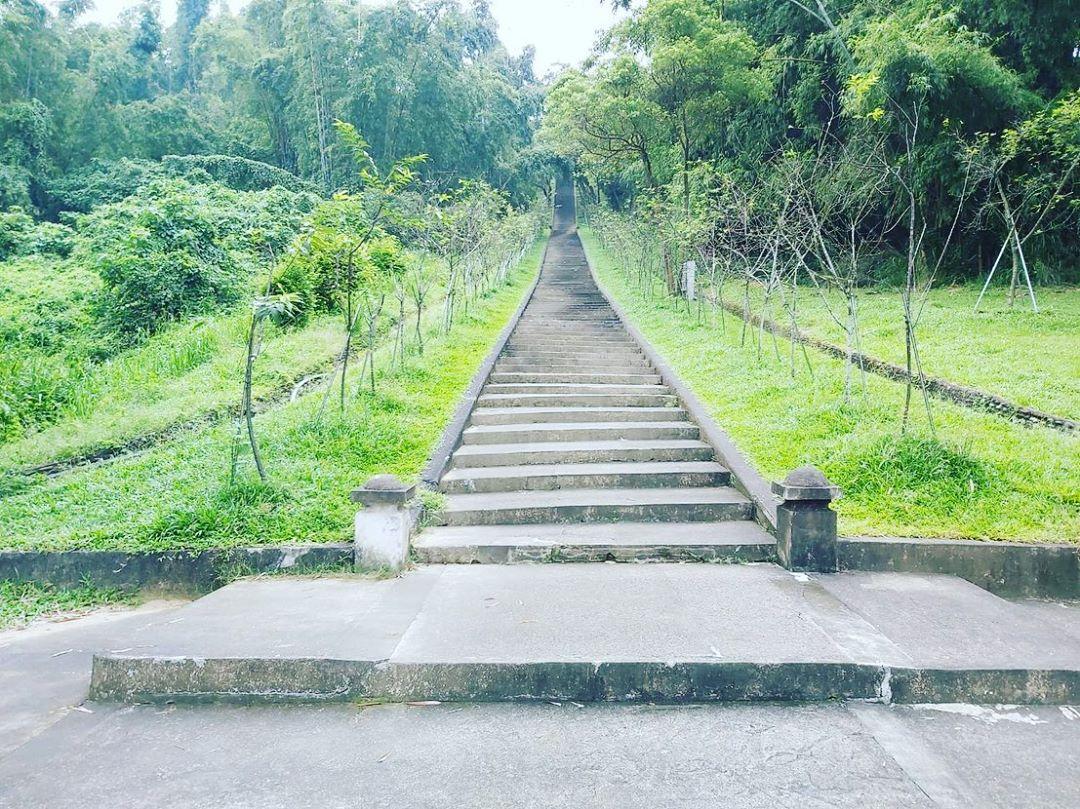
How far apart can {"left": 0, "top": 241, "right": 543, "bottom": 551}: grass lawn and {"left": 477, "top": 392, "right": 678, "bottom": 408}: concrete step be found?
630 millimetres

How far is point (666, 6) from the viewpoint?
1376 cm

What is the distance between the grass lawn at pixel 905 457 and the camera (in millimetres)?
4785

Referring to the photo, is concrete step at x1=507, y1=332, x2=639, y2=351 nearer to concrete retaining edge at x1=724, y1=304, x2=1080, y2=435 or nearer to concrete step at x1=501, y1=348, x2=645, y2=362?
concrete step at x1=501, y1=348, x2=645, y2=362

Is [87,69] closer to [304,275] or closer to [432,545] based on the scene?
[304,275]

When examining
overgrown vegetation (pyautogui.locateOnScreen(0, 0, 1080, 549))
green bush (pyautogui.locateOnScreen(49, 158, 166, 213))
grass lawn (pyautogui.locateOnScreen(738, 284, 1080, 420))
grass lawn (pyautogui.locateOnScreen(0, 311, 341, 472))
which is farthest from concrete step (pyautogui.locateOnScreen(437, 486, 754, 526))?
green bush (pyautogui.locateOnScreen(49, 158, 166, 213))

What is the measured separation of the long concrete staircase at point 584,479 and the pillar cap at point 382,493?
557mm

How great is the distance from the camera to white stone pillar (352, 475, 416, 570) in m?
4.57

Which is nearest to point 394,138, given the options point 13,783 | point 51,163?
point 51,163

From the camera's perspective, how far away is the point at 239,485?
5176 millimetres

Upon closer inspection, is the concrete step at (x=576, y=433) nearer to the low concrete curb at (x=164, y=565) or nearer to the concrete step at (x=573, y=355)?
the low concrete curb at (x=164, y=565)

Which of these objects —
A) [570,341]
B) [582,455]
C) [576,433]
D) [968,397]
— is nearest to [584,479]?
[582,455]

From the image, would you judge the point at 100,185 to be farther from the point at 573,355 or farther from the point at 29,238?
the point at 573,355

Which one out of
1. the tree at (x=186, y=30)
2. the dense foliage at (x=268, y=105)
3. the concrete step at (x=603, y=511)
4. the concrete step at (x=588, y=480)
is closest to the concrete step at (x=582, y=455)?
the concrete step at (x=588, y=480)

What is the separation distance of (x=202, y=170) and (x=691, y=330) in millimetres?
17174
